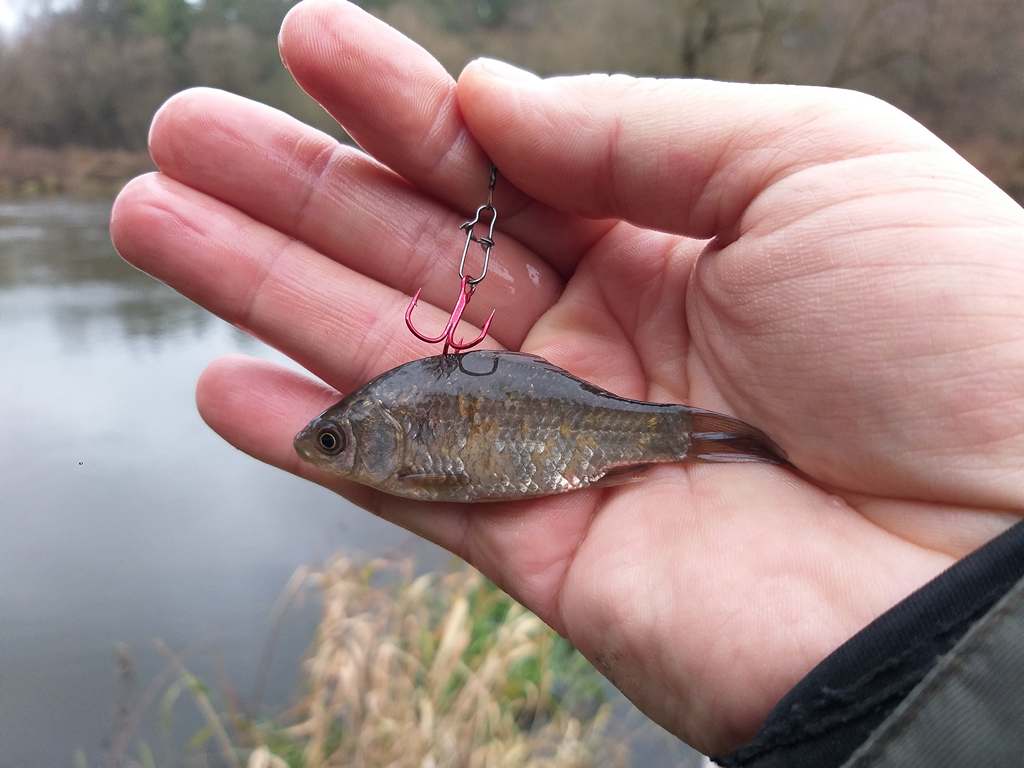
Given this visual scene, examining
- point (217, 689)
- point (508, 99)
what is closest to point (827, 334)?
point (508, 99)

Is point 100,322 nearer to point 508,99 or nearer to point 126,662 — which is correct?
point 126,662

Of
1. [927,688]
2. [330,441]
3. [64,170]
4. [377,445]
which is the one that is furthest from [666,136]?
[64,170]

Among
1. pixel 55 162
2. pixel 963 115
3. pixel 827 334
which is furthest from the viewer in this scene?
pixel 55 162

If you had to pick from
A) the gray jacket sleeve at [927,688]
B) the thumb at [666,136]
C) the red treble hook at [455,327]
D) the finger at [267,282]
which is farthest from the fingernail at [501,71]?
the gray jacket sleeve at [927,688]

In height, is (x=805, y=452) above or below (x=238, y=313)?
above

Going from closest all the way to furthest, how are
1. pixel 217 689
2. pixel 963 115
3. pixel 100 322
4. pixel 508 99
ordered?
pixel 508 99 → pixel 217 689 → pixel 100 322 → pixel 963 115

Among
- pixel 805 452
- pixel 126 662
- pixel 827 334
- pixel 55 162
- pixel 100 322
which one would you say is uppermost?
pixel 827 334

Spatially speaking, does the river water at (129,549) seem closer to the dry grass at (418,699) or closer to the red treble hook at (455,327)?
the dry grass at (418,699)
